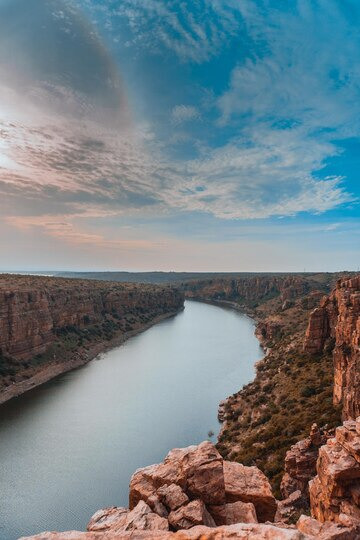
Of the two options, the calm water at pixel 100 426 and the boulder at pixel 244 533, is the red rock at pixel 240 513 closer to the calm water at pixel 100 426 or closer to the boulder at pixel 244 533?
the boulder at pixel 244 533

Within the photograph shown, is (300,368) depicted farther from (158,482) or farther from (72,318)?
(72,318)

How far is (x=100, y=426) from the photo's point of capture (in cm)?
3641

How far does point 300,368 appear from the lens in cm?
3725

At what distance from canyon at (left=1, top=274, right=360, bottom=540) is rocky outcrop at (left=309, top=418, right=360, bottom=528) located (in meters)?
0.03

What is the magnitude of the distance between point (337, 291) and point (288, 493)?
86.0 feet

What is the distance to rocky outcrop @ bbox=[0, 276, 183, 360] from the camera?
5372 centimetres

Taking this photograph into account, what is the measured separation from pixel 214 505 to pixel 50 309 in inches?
2497

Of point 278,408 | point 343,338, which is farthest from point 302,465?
point 278,408

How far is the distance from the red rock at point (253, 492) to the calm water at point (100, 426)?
1799 cm

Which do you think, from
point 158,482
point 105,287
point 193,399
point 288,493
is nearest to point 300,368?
point 193,399

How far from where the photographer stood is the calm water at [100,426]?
25.0 meters

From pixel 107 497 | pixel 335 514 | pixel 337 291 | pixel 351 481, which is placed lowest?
pixel 107 497

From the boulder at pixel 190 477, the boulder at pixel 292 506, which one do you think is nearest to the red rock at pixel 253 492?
the boulder at pixel 190 477

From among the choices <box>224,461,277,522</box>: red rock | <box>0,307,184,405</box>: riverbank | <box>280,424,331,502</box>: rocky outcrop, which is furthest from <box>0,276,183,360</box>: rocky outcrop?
<box>224,461,277,522</box>: red rock
